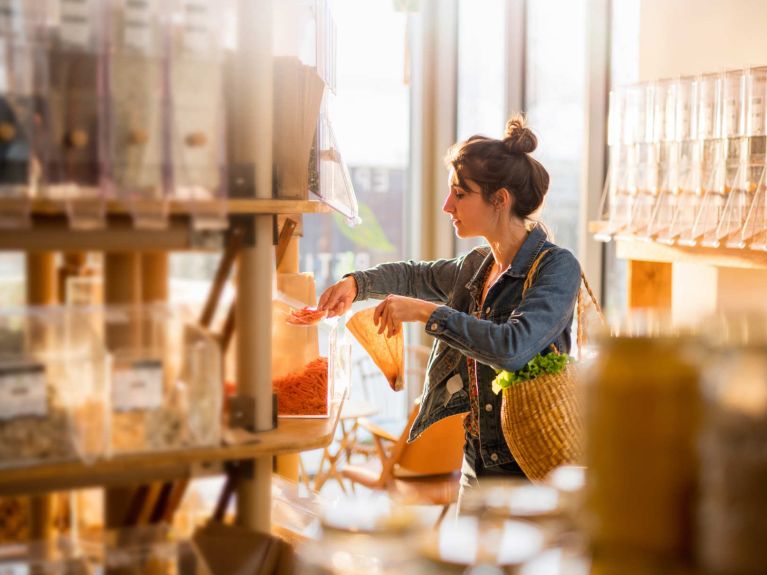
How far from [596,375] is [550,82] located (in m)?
4.89

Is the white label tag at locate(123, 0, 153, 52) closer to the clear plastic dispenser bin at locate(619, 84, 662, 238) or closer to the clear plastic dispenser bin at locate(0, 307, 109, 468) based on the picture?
the clear plastic dispenser bin at locate(0, 307, 109, 468)

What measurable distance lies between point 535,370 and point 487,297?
1.30ft

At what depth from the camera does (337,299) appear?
8.66 ft

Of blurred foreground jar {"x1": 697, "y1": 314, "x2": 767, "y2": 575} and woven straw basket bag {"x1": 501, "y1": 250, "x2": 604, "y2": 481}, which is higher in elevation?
blurred foreground jar {"x1": 697, "y1": 314, "x2": 767, "y2": 575}

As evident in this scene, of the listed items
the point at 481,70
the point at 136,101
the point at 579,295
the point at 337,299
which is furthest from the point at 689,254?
the point at 481,70

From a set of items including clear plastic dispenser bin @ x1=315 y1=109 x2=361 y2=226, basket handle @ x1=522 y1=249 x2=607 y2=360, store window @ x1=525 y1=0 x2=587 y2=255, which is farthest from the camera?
store window @ x1=525 y1=0 x2=587 y2=255

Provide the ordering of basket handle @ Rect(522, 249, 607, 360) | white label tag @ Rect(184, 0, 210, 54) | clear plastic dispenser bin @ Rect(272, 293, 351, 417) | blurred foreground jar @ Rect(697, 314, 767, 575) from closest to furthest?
blurred foreground jar @ Rect(697, 314, 767, 575) < white label tag @ Rect(184, 0, 210, 54) < clear plastic dispenser bin @ Rect(272, 293, 351, 417) < basket handle @ Rect(522, 249, 607, 360)

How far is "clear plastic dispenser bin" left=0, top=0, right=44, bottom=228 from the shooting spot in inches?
57.0

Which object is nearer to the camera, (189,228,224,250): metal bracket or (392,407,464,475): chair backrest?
(189,228,224,250): metal bracket

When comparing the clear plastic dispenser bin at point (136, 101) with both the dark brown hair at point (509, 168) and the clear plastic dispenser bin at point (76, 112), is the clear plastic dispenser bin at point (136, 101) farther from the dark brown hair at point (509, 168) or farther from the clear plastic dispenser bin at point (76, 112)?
the dark brown hair at point (509, 168)

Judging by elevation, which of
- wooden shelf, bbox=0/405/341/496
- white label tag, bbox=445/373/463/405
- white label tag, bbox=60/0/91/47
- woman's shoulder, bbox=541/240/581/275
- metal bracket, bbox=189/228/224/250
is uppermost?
white label tag, bbox=60/0/91/47

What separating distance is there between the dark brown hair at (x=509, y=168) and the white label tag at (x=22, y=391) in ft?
5.36

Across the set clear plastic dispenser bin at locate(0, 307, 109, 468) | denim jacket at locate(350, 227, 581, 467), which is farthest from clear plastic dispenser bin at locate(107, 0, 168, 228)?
denim jacket at locate(350, 227, 581, 467)

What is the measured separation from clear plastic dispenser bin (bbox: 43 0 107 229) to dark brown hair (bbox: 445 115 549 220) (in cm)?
150
